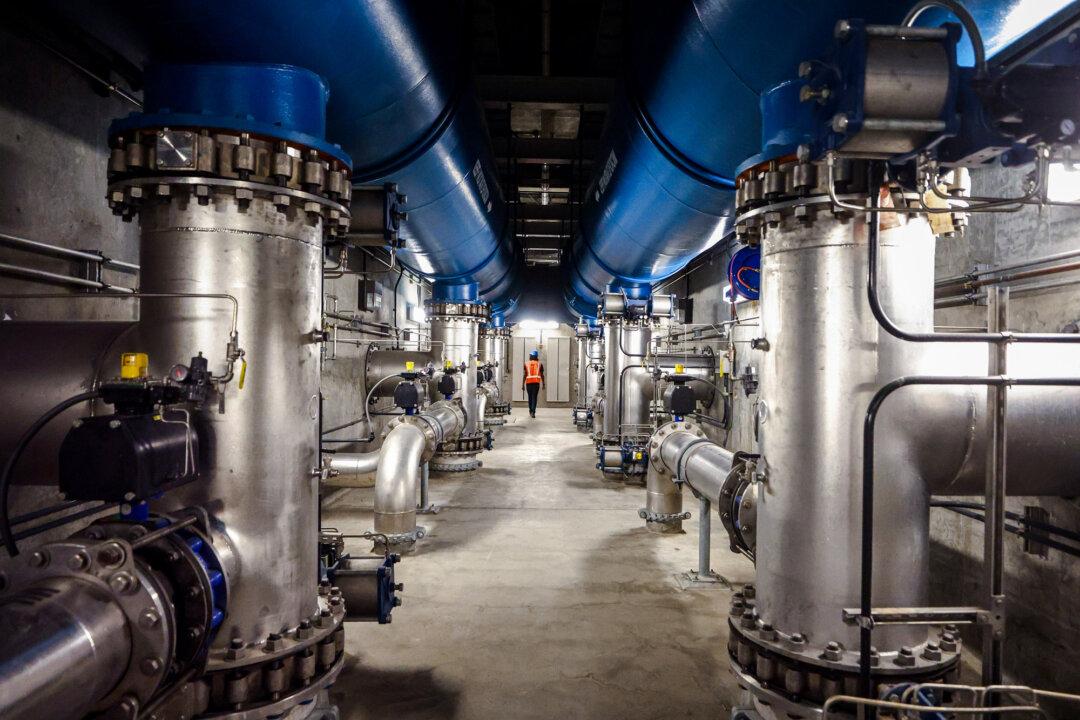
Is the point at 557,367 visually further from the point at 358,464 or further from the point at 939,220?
the point at 939,220

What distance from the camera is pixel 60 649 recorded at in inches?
34.6

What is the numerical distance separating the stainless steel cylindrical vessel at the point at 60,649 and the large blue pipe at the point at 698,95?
5.71ft

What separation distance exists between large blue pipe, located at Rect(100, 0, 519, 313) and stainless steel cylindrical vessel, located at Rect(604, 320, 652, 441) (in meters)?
3.17

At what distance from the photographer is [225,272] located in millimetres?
1508

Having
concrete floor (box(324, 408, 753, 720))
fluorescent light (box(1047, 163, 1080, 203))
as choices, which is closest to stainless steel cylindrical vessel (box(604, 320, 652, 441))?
concrete floor (box(324, 408, 753, 720))

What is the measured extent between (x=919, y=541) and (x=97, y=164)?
113 inches

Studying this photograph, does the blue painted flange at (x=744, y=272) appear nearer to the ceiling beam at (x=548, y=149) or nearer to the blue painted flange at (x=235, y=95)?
the blue painted flange at (x=235, y=95)

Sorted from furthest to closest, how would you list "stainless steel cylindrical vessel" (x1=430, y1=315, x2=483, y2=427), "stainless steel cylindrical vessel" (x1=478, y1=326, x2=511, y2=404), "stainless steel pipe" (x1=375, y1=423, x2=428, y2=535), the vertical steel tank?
"stainless steel cylindrical vessel" (x1=478, y1=326, x2=511, y2=404)
"stainless steel cylindrical vessel" (x1=430, y1=315, x2=483, y2=427)
"stainless steel pipe" (x1=375, y1=423, x2=428, y2=535)
the vertical steel tank

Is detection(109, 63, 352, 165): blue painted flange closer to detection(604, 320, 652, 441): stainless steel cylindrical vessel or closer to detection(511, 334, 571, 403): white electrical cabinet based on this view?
detection(604, 320, 652, 441): stainless steel cylindrical vessel

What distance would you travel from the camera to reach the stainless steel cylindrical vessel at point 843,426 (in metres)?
1.51

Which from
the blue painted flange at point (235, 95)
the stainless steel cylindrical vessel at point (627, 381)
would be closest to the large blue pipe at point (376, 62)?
the blue painted flange at point (235, 95)

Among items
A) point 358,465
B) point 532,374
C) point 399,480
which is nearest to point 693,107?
point 399,480

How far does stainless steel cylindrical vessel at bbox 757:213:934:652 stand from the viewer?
1.51 metres

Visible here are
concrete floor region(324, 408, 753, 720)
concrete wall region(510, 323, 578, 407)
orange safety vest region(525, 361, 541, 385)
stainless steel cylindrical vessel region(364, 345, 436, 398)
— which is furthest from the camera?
concrete wall region(510, 323, 578, 407)
